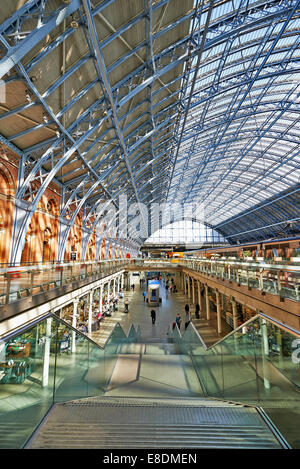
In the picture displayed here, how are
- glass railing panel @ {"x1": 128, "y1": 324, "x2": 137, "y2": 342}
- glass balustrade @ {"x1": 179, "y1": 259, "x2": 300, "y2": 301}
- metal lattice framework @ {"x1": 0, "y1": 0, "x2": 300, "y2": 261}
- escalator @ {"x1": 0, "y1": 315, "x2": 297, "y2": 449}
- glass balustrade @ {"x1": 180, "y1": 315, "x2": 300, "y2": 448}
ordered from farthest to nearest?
1. glass railing panel @ {"x1": 128, "y1": 324, "x2": 137, "y2": 342}
2. metal lattice framework @ {"x1": 0, "y1": 0, "x2": 300, "y2": 261}
3. glass balustrade @ {"x1": 179, "y1": 259, "x2": 300, "y2": 301}
4. glass balustrade @ {"x1": 180, "y1": 315, "x2": 300, "y2": 448}
5. escalator @ {"x1": 0, "y1": 315, "x2": 297, "y2": 449}

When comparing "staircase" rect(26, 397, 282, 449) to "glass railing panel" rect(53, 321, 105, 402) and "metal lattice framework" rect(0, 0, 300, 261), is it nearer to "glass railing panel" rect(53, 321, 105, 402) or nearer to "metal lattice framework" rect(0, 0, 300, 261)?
"glass railing panel" rect(53, 321, 105, 402)

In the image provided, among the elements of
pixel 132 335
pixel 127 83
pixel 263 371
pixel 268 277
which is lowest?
pixel 132 335

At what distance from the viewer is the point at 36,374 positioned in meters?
3.50

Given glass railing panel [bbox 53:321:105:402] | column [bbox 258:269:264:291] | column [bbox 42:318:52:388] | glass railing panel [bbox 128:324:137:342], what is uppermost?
column [bbox 258:269:264:291]

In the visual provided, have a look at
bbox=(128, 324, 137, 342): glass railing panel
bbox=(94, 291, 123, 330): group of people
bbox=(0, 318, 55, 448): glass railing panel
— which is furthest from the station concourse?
bbox=(94, 291, 123, 330): group of people

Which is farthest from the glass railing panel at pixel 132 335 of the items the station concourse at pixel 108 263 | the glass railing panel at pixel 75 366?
the glass railing panel at pixel 75 366

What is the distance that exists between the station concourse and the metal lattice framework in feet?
0.28

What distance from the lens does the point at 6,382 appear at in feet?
8.96

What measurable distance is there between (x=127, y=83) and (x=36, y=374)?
13875mm

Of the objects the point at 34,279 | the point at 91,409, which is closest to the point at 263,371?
the point at 91,409

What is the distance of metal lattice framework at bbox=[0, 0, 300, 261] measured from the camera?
8.91 meters

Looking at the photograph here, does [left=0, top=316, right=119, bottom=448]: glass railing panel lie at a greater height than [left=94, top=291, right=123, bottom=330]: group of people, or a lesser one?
greater

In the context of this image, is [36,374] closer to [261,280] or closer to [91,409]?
[91,409]

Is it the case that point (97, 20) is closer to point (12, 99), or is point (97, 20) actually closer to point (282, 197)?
point (12, 99)
